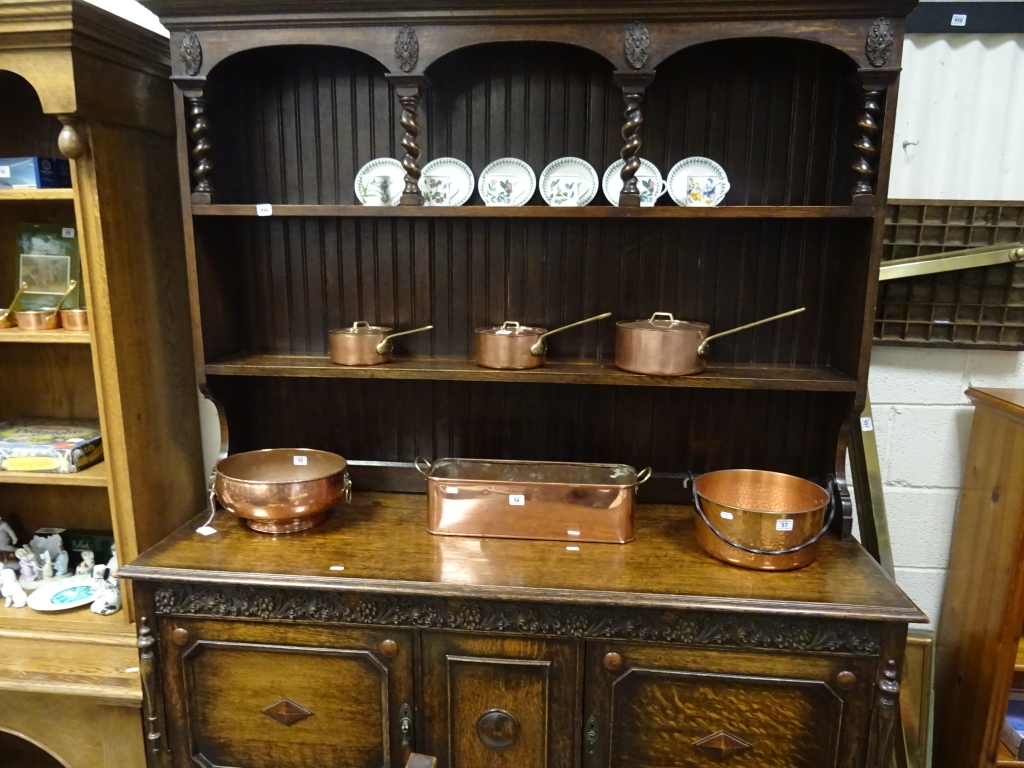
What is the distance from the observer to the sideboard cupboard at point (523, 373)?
1362 millimetres

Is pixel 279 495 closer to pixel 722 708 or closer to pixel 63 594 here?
pixel 63 594

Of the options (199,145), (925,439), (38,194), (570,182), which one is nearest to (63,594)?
(38,194)

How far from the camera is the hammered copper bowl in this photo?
60.3 inches

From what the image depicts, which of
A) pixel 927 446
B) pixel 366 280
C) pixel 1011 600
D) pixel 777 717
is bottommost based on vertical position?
pixel 777 717

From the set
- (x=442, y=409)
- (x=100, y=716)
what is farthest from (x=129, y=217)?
(x=100, y=716)

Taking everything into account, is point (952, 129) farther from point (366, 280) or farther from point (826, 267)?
point (366, 280)

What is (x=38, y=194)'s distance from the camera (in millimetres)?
1577

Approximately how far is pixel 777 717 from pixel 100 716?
147cm

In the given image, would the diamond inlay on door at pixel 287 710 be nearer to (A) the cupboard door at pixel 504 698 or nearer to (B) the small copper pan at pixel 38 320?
(A) the cupboard door at pixel 504 698

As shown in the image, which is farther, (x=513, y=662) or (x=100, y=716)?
(x=100, y=716)

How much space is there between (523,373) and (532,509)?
303mm

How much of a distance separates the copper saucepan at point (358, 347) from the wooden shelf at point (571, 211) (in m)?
0.28

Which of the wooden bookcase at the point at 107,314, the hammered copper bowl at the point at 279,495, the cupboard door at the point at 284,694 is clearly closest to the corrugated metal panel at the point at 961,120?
the hammered copper bowl at the point at 279,495

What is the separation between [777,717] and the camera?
4.44 feet
